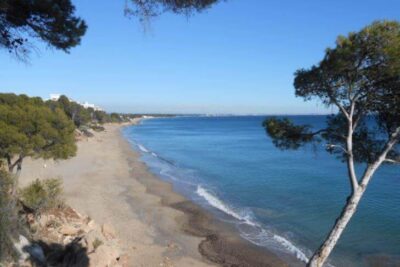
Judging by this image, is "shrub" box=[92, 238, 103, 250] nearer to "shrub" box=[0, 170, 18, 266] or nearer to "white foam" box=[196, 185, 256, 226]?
"shrub" box=[0, 170, 18, 266]

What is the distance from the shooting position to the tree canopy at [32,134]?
18.2 m

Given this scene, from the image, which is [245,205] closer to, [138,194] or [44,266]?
[138,194]

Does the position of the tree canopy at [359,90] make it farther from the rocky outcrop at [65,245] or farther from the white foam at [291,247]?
the white foam at [291,247]

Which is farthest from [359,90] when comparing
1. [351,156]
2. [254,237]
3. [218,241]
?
[254,237]

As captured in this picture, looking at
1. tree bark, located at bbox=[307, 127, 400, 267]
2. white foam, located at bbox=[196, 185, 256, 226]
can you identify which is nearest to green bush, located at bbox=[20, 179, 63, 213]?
white foam, located at bbox=[196, 185, 256, 226]

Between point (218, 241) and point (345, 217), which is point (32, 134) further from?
point (345, 217)

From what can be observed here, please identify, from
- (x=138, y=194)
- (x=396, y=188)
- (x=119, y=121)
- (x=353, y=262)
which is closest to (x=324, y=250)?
(x=353, y=262)

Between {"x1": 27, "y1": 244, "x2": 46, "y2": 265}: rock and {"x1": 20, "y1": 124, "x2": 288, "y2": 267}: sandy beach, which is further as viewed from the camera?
{"x1": 20, "y1": 124, "x2": 288, "y2": 267}: sandy beach

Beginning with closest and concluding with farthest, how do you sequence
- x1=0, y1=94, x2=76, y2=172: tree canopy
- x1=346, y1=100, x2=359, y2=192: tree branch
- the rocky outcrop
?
x1=346, y1=100, x2=359, y2=192: tree branch < the rocky outcrop < x1=0, y1=94, x2=76, y2=172: tree canopy

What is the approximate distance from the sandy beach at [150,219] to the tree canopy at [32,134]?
3536 millimetres

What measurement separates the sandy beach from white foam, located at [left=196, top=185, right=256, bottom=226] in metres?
1.29

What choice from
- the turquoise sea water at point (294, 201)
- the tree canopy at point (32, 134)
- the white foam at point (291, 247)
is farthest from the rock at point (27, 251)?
the white foam at point (291, 247)

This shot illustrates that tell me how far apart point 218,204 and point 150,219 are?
5295 mm

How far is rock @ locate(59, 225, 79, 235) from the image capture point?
615 inches
